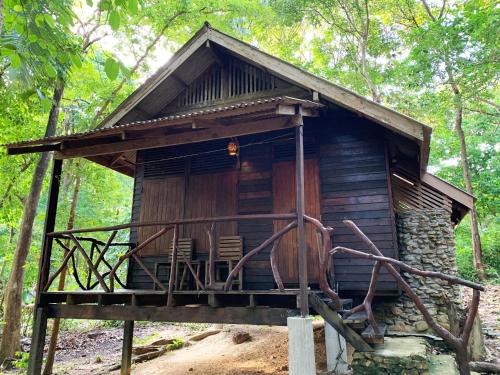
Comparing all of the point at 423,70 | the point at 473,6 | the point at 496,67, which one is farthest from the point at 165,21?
the point at 496,67

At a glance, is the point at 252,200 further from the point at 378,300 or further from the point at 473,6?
the point at 473,6

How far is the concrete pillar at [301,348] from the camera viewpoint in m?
4.04

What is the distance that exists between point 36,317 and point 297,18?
14.3 metres

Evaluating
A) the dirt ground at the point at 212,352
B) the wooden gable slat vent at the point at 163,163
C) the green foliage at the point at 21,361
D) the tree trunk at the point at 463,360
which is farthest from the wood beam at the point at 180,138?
the green foliage at the point at 21,361

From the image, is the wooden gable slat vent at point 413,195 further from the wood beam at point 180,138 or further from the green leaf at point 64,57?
the green leaf at point 64,57

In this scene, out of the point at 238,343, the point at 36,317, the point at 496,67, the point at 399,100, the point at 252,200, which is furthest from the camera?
the point at 399,100

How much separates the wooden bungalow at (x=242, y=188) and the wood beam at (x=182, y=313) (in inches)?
0.7

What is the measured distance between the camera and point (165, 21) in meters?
13.0

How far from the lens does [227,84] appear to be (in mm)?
7742

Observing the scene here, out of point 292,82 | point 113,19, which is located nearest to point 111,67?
point 113,19

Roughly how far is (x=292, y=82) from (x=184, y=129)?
2268 millimetres

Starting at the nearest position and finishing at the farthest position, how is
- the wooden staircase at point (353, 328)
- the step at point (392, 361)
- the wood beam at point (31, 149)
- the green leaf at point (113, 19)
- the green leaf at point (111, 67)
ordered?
the green leaf at point (113, 19), the green leaf at point (111, 67), the step at point (392, 361), the wooden staircase at point (353, 328), the wood beam at point (31, 149)

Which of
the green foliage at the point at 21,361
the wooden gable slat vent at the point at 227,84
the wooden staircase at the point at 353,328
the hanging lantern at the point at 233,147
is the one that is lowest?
the green foliage at the point at 21,361

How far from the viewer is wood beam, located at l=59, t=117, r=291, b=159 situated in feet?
16.9
